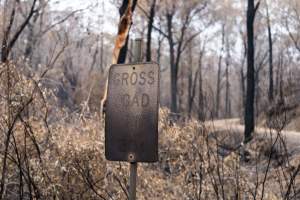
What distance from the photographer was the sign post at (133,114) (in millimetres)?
2721

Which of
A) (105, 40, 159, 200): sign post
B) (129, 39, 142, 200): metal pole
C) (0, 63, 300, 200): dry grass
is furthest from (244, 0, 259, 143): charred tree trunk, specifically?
(105, 40, 159, 200): sign post

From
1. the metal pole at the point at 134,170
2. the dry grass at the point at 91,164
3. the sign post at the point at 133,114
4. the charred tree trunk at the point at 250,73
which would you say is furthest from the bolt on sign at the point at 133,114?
the charred tree trunk at the point at 250,73

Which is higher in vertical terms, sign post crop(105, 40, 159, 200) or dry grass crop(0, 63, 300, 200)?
sign post crop(105, 40, 159, 200)

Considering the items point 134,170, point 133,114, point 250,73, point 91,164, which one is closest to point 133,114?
point 133,114

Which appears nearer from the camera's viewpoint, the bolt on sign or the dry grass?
the bolt on sign

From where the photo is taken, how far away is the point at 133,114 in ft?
9.08

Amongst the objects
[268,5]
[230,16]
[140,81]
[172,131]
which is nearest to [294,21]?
[268,5]

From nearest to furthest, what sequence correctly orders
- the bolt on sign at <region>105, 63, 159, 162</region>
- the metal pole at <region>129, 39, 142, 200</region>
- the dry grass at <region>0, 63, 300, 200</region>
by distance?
the bolt on sign at <region>105, 63, 159, 162</region>, the metal pole at <region>129, 39, 142, 200</region>, the dry grass at <region>0, 63, 300, 200</region>

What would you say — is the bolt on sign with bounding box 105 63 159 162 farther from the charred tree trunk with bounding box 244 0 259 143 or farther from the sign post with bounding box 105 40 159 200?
the charred tree trunk with bounding box 244 0 259 143

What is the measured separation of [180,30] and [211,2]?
3467 millimetres

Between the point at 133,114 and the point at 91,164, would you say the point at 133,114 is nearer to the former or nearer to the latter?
the point at 133,114

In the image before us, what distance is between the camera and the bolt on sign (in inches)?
107

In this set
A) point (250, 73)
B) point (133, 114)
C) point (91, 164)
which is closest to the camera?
point (133, 114)

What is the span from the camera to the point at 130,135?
2746mm
